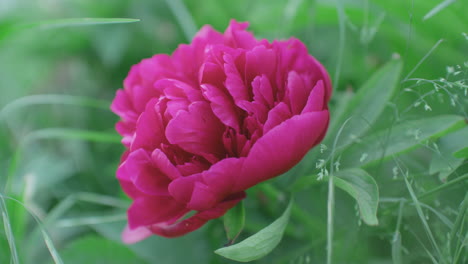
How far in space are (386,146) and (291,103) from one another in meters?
0.09

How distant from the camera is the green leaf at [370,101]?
38 centimetres

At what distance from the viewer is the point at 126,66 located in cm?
76

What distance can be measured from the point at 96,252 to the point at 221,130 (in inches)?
8.7

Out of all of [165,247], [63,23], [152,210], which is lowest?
[165,247]

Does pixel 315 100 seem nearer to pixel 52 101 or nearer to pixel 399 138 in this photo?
pixel 399 138

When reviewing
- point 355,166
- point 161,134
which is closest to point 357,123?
point 355,166

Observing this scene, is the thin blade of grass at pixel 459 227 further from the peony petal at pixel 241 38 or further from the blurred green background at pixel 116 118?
the peony petal at pixel 241 38

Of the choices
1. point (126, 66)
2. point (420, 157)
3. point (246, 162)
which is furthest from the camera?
point (126, 66)

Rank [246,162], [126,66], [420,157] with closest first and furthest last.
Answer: [246,162]
[420,157]
[126,66]

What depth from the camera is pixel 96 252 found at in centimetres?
48

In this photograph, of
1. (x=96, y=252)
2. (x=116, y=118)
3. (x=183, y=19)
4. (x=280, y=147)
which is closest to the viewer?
(x=280, y=147)

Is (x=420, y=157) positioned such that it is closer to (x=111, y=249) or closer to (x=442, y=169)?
(x=442, y=169)

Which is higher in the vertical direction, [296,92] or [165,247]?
[296,92]

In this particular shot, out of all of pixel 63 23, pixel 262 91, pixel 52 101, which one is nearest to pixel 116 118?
pixel 52 101
